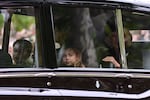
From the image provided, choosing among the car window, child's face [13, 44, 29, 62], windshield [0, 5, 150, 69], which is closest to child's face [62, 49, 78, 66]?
windshield [0, 5, 150, 69]

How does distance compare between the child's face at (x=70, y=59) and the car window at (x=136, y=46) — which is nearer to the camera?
the child's face at (x=70, y=59)

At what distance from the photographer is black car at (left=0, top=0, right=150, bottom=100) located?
5379 millimetres

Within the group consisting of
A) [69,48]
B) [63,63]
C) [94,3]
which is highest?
[94,3]

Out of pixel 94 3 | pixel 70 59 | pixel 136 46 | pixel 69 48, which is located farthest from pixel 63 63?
pixel 136 46

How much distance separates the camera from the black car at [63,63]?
17.6ft

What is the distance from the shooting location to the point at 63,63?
5555 mm

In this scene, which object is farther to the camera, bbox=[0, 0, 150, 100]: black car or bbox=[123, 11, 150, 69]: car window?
bbox=[123, 11, 150, 69]: car window

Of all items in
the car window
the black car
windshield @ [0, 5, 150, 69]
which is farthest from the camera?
the car window

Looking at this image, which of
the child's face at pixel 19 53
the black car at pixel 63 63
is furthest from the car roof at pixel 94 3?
the child's face at pixel 19 53

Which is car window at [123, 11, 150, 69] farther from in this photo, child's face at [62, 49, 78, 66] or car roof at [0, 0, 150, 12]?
child's face at [62, 49, 78, 66]

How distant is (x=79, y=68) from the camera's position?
5.53 metres

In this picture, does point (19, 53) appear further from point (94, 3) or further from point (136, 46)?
point (136, 46)

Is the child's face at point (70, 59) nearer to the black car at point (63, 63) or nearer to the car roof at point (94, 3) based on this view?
the black car at point (63, 63)

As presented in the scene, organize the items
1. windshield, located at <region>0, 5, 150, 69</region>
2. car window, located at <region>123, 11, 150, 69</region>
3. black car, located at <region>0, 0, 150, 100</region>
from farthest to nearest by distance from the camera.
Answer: car window, located at <region>123, 11, 150, 69</region>, windshield, located at <region>0, 5, 150, 69</region>, black car, located at <region>0, 0, 150, 100</region>
